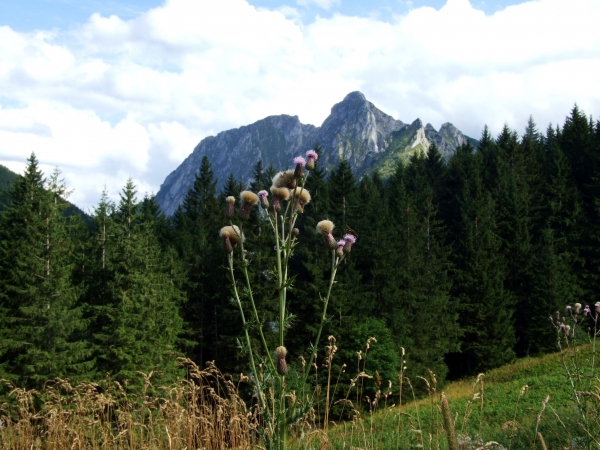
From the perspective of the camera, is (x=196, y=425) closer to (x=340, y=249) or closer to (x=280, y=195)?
(x=340, y=249)

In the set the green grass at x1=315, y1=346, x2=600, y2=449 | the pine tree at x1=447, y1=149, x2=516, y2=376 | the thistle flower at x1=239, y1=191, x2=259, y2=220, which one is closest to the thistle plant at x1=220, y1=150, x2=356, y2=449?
the thistle flower at x1=239, y1=191, x2=259, y2=220

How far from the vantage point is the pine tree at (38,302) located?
886 inches

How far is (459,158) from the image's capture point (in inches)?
1983

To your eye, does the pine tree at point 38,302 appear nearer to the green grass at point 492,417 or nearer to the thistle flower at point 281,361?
the green grass at point 492,417

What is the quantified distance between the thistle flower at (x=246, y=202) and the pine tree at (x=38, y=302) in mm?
22411

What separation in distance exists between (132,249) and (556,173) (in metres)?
36.5

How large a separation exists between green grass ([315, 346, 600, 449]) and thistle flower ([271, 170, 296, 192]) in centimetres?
155

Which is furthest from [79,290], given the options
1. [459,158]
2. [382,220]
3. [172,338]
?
[459,158]

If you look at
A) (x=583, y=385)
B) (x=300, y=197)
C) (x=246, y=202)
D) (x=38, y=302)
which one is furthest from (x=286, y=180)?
(x=38, y=302)

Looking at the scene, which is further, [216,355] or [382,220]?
[382,220]

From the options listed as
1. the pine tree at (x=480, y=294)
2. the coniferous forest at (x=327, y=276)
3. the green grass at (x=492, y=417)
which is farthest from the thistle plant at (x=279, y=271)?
the pine tree at (x=480, y=294)

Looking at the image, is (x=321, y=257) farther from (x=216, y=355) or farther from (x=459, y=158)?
(x=459, y=158)

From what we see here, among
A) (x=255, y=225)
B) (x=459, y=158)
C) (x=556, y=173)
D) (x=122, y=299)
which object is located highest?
(x=459, y=158)

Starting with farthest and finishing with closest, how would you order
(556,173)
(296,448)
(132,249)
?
1. (556,173)
2. (132,249)
3. (296,448)
